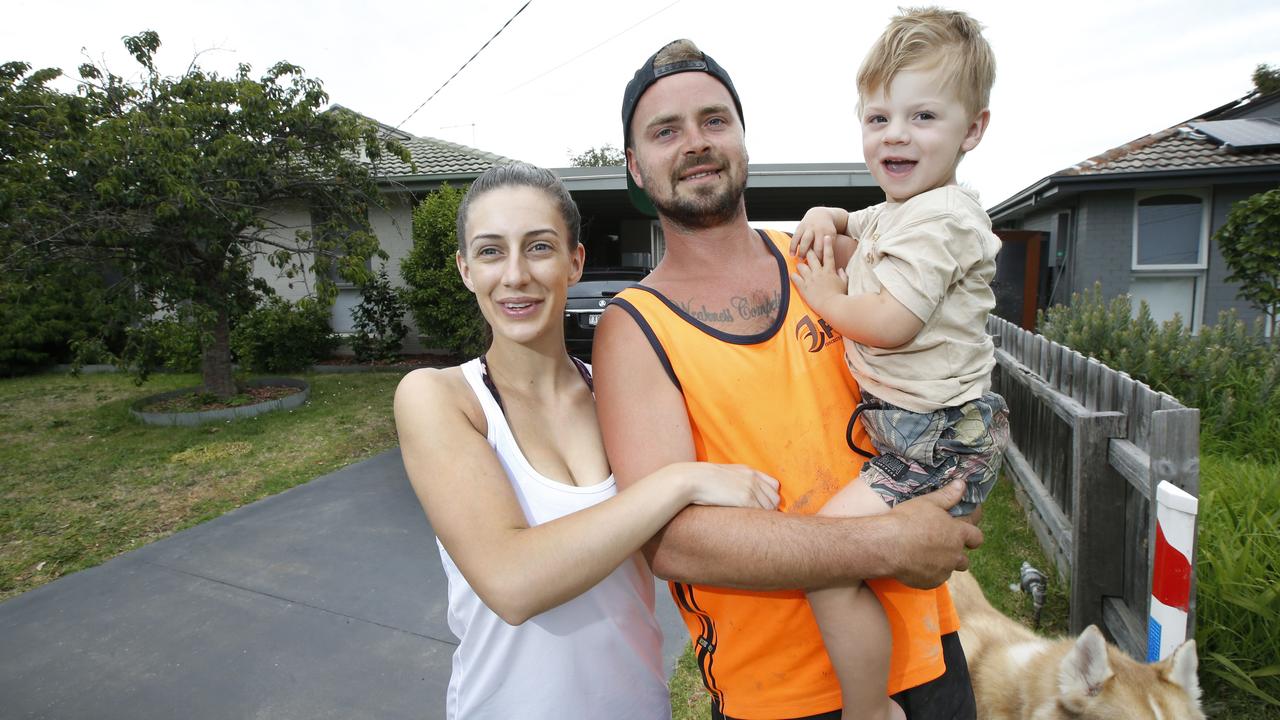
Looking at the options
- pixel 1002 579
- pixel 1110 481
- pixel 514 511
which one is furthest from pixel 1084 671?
pixel 1002 579

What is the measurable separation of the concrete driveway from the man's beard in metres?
2.62

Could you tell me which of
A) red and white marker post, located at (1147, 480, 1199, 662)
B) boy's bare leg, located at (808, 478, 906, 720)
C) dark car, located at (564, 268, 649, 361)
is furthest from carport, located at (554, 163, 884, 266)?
boy's bare leg, located at (808, 478, 906, 720)

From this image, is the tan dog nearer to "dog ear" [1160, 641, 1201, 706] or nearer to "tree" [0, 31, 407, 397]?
"dog ear" [1160, 641, 1201, 706]

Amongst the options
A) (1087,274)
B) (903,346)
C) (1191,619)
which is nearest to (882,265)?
(903,346)

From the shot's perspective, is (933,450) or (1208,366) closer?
(933,450)

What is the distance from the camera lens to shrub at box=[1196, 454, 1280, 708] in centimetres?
273

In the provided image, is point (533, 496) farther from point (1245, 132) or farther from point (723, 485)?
point (1245, 132)

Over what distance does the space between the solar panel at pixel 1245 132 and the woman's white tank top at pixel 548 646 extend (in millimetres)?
13680

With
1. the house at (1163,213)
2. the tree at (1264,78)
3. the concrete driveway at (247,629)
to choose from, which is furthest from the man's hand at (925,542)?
the tree at (1264,78)

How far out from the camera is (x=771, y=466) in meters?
1.61

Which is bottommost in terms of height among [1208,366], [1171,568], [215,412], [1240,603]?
[215,412]

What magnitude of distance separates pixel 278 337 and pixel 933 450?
13335 millimetres

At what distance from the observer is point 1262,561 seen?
3020 millimetres

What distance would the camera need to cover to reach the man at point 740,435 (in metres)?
1.43
